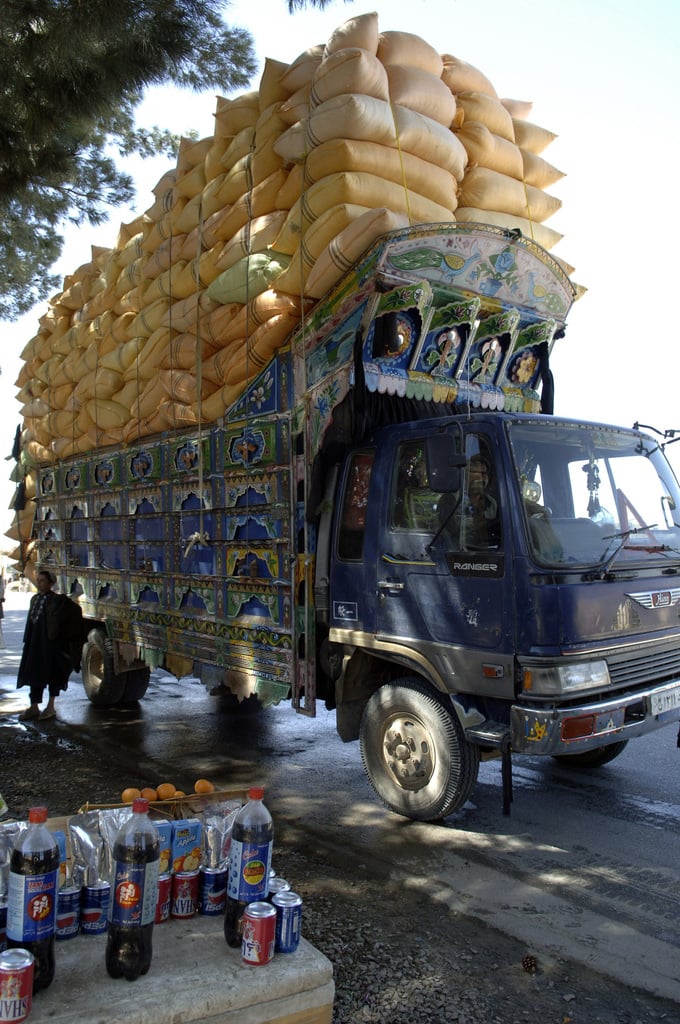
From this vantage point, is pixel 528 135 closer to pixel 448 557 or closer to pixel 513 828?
pixel 448 557

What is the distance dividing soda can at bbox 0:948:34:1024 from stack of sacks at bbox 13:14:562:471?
3825mm

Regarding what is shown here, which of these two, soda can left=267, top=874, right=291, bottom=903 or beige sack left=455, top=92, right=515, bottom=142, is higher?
beige sack left=455, top=92, right=515, bottom=142

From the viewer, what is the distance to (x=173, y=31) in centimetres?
542

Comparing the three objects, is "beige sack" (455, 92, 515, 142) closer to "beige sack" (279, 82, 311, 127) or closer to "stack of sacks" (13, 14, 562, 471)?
"stack of sacks" (13, 14, 562, 471)

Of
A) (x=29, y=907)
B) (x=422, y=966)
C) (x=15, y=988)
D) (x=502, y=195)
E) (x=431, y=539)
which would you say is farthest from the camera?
(x=502, y=195)

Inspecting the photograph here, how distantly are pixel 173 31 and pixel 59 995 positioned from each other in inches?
231

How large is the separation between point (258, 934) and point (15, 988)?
615 millimetres

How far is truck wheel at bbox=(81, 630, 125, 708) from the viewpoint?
24.5 feet

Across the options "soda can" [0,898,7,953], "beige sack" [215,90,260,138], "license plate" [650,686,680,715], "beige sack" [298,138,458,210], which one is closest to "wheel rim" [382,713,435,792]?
"license plate" [650,686,680,715]

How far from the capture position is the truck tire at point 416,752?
4.13m

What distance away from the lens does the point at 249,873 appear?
2215 millimetres

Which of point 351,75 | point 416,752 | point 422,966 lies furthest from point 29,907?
point 351,75

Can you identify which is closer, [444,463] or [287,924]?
[287,924]

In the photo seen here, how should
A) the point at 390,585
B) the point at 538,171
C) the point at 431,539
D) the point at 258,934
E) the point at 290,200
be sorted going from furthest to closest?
the point at 538,171 < the point at 290,200 < the point at 390,585 < the point at 431,539 < the point at 258,934
